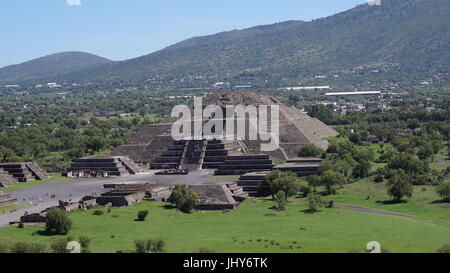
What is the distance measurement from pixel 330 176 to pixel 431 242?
26100 millimetres

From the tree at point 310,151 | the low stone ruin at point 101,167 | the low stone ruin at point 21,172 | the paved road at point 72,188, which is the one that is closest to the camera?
the paved road at point 72,188

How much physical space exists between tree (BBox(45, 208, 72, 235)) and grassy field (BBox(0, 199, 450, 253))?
2.71 feet

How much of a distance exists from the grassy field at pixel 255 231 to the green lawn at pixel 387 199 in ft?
15.3

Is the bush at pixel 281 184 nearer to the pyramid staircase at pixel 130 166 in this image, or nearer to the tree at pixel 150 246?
the tree at pixel 150 246

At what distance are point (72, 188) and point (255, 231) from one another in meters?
37.5

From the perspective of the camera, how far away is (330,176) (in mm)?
77688

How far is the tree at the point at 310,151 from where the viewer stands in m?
105

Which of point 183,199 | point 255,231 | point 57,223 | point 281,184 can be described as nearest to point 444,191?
point 281,184

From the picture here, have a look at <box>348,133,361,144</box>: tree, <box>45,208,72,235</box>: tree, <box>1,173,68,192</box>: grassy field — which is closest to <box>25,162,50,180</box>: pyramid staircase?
<box>1,173,68,192</box>: grassy field

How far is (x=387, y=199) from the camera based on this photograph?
240 feet

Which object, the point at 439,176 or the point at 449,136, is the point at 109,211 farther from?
the point at 449,136

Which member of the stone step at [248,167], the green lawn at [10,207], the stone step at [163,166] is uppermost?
the green lawn at [10,207]

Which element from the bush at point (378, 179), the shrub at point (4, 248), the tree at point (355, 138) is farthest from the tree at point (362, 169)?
the shrub at point (4, 248)
